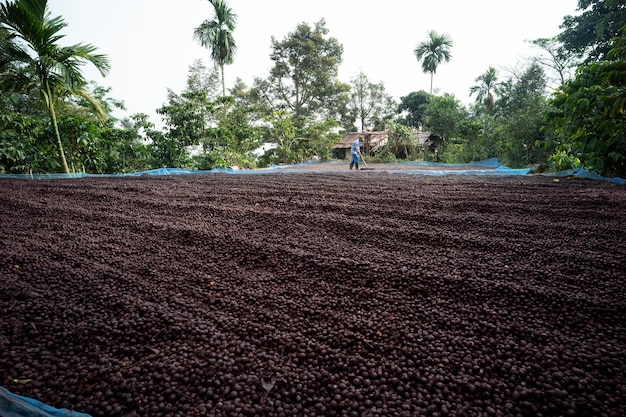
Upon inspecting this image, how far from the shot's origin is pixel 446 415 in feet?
3.05

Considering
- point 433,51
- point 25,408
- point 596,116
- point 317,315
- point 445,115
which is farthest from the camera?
point 433,51

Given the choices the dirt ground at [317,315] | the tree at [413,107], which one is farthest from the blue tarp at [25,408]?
the tree at [413,107]

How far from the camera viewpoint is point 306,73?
739 inches

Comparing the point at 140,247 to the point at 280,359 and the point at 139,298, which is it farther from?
the point at 280,359

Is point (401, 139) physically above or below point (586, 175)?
above

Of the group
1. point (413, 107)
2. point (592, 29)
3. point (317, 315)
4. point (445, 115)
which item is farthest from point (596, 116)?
point (413, 107)

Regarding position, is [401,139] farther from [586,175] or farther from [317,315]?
[317,315]

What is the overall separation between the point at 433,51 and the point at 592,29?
41.1ft

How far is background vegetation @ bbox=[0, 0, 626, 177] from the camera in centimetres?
487

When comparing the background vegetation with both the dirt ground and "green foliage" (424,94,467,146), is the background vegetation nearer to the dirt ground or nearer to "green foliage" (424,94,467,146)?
"green foliage" (424,94,467,146)

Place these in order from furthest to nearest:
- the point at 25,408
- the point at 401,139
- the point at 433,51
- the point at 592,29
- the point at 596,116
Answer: the point at 433,51
the point at 401,139
the point at 592,29
the point at 596,116
the point at 25,408

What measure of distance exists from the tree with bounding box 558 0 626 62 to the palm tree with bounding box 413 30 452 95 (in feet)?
36.0

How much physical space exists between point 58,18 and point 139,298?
639 cm

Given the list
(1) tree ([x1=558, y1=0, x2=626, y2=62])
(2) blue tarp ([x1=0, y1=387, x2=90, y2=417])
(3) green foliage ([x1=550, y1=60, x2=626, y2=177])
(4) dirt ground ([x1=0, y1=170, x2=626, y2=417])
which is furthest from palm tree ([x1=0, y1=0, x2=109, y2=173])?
(1) tree ([x1=558, y1=0, x2=626, y2=62])
